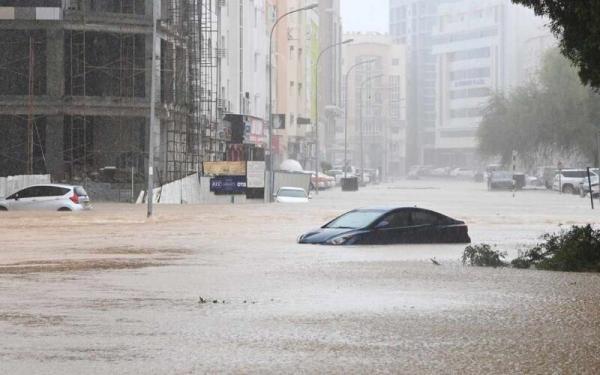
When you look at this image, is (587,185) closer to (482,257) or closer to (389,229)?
(389,229)

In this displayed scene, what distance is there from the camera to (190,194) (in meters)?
62.2

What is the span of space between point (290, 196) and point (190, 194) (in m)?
5.68

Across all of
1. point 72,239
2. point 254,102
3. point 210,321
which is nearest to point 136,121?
point 72,239

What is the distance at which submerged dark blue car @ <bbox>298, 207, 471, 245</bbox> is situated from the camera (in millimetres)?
30219

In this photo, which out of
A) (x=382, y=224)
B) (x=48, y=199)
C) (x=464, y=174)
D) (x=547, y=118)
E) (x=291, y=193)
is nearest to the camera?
(x=382, y=224)

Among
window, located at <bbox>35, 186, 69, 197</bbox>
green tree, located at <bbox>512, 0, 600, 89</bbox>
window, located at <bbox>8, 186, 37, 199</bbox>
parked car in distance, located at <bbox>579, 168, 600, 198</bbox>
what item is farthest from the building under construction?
green tree, located at <bbox>512, 0, 600, 89</bbox>

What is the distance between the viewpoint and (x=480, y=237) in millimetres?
36312

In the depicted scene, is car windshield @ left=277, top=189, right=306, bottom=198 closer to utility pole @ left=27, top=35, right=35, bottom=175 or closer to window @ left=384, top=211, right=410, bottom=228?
utility pole @ left=27, top=35, right=35, bottom=175

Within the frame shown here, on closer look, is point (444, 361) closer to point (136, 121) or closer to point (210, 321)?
point (210, 321)

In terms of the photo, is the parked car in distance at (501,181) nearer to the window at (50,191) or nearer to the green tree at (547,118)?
the green tree at (547,118)

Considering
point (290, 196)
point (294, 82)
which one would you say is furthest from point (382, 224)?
point (294, 82)

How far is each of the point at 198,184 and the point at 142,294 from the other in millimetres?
44962

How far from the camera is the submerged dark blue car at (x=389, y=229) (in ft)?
99.1

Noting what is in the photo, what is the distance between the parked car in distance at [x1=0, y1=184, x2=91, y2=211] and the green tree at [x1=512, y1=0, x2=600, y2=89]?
29050 mm
